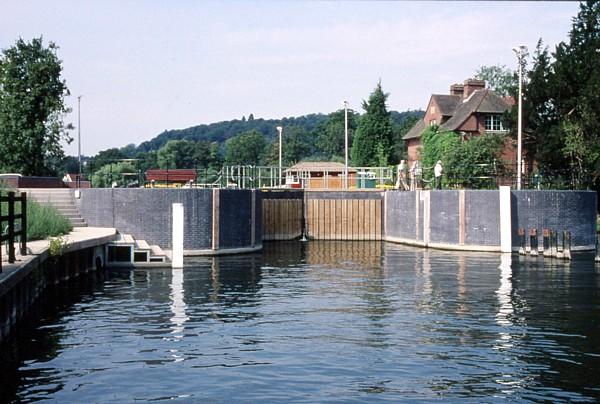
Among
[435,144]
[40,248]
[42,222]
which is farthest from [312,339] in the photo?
[435,144]

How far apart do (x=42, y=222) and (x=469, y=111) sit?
46.0 metres

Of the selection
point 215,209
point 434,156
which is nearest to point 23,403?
point 215,209

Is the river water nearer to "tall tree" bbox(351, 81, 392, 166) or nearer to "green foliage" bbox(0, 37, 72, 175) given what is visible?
"green foliage" bbox(0, 37, 72, 175)

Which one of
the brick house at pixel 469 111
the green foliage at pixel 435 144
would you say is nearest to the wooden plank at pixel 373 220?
the green foliage at pixel 435 144

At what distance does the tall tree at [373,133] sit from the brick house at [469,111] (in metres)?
4.85

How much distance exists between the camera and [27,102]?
4403 cm

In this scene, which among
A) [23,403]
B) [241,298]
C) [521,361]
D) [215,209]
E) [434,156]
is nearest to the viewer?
[23,403]

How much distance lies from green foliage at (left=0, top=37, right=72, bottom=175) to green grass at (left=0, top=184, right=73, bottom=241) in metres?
16.2

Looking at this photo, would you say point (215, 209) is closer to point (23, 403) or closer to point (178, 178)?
point (178, 178)

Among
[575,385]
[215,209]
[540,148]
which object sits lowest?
[575,385]

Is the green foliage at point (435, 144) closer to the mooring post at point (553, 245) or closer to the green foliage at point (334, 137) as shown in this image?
the mooring post at point (553, 245)

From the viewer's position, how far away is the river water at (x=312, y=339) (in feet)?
40.9

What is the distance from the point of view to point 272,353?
14805 millimetres

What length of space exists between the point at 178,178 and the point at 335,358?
30797 millimetres
